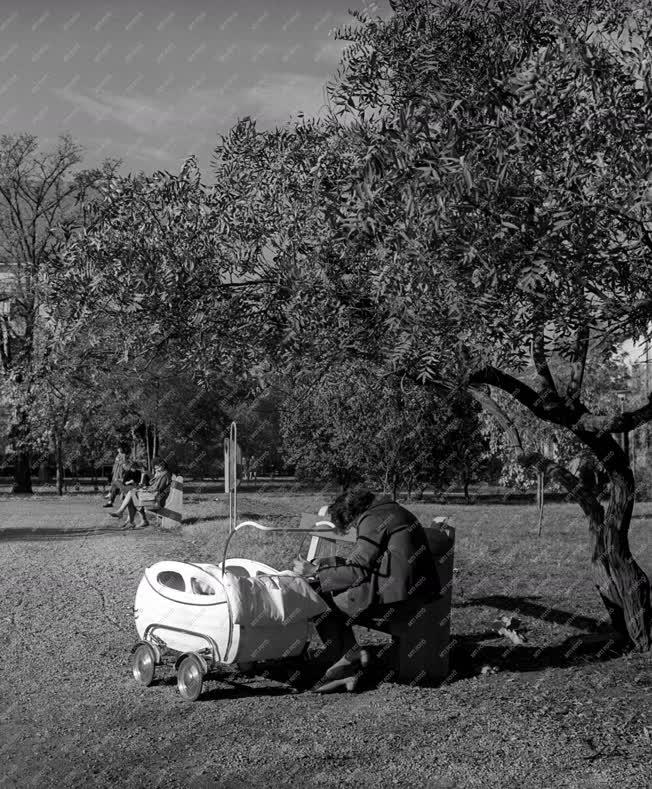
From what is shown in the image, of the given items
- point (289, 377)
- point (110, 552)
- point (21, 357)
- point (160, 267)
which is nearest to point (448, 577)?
point (289, 377)

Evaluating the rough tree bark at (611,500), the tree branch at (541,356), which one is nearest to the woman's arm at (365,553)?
the tree branch at (541,356)

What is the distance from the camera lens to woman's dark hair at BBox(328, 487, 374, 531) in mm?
6695

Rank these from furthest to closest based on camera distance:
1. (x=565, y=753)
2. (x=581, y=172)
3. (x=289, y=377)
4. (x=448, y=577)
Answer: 1. (x=289, y=377)
2. (x=448, y=577)
3. (x=581, y=172)
4. (x=565, y=753)

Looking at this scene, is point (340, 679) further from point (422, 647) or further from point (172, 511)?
point (172, 511)

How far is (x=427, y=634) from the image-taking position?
272 inches

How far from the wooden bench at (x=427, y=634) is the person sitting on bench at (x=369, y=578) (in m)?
0.11

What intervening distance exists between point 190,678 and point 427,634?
70.0 inches

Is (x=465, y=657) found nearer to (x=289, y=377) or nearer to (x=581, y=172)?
(x=289, y=377)

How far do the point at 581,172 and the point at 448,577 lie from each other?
3131 millimetres

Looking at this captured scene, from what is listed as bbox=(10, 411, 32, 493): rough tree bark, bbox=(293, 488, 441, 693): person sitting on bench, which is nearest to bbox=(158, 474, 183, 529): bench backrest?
bbox=(293, 488, 441, 693): person sitting on bench

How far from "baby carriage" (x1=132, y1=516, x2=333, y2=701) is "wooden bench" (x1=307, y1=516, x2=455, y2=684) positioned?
659 mm

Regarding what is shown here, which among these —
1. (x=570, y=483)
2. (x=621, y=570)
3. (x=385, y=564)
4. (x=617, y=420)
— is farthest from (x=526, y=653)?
(x=385, y=564)

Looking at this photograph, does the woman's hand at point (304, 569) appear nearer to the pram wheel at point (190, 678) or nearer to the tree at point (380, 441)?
the pram wheel at point (190, 678)

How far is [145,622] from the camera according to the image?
22.7 feet
